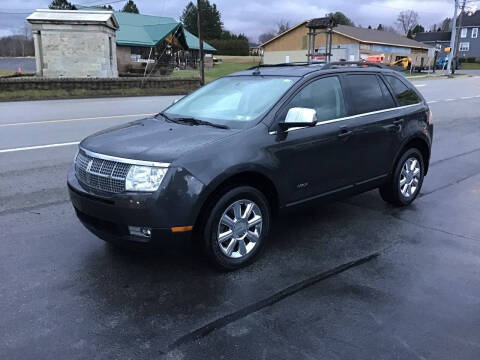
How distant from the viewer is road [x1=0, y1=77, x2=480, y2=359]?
2.95m

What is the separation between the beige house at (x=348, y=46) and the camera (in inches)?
2331

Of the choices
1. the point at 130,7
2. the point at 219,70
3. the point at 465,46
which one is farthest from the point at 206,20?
the point at 465,46

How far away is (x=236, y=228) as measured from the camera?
13.0ft

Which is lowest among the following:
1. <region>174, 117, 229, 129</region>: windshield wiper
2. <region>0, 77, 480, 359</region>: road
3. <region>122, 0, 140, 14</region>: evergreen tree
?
<region>0, 77, 480, 359</region>: road

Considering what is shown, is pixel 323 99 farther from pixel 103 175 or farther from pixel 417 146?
pixel 103 175

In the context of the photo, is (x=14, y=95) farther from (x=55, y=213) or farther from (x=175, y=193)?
(x=175, y=193)

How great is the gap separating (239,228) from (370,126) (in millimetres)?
2079

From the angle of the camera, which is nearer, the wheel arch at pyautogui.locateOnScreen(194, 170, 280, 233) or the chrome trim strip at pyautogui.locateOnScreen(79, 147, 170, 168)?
the chrome trim strip at pyautogui.locateOnScreen(79, 147, 170, 168)

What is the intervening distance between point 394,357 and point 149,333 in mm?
1599

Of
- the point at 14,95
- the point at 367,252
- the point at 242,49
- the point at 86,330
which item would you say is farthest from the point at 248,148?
the point at 242,49

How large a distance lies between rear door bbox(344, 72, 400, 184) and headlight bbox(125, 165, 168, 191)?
7.37ft

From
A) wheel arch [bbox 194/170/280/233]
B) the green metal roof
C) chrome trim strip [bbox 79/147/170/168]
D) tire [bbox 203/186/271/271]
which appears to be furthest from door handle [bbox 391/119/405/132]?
the green metal roof

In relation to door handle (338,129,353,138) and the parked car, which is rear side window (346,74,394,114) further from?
door handle (338,129,353,138)

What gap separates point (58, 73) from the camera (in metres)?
33.8
